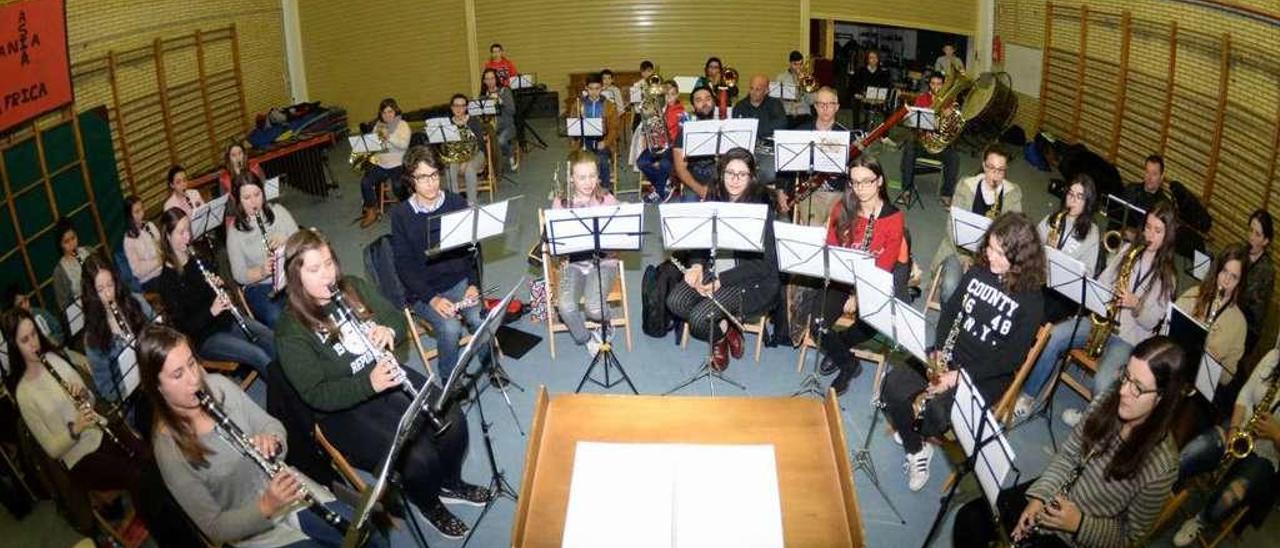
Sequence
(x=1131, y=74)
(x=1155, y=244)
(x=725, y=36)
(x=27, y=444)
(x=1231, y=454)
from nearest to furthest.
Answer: (x=1231, y=454) → (x=27, y=444) → (x=1155, y=244) → (x=1131, y=74) → (x=725, y=36)

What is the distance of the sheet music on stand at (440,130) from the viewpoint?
29.7 feet

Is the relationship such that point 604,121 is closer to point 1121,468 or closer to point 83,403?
point 83,403

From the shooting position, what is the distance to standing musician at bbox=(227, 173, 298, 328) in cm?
616

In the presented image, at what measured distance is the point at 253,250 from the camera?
6.21m

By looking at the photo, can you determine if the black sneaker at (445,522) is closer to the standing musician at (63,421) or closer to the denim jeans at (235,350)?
the standing musician at (63,421)

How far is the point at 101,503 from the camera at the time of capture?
170 inches

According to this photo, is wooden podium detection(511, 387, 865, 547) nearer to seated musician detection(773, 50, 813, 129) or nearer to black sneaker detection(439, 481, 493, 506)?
black sneaker detection(439, 481, 493, 506)

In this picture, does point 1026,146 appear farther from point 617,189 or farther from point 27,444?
point 27,444

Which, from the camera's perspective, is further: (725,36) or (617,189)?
(725,36)

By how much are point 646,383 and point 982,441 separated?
290 centimetres

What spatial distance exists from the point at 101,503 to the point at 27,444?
0.49m

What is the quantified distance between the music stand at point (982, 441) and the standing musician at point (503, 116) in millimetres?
7877

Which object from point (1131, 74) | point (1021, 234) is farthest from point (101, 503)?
point (1131, 74)

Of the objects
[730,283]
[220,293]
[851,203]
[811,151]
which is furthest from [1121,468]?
[220,293]
